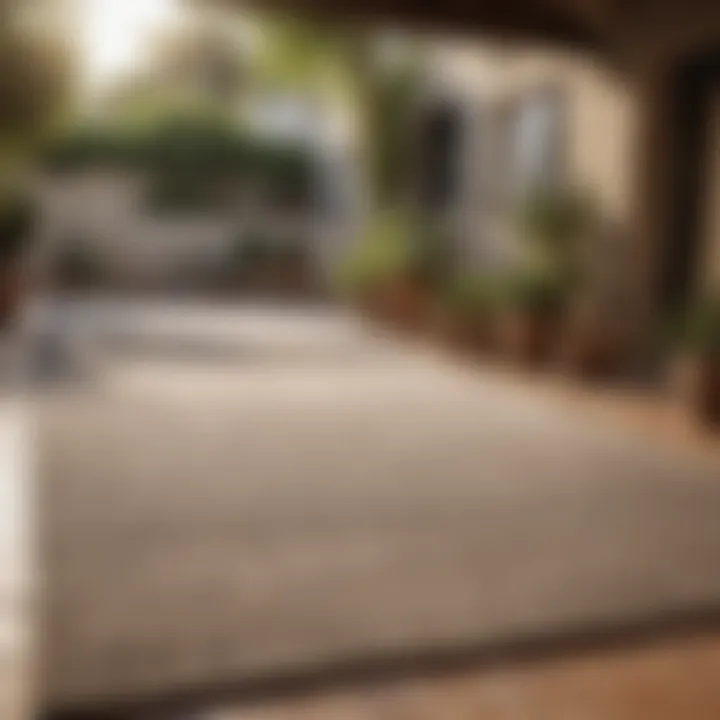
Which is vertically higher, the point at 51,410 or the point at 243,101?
the point at 243,101

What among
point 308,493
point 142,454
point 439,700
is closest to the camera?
point 439,700

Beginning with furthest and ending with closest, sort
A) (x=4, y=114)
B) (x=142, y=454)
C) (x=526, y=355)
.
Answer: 1. (x=526, y=355)
2. (x=4, y=114)
3. (x=142, y=454)

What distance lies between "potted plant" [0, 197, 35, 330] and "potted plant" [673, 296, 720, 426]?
3.81 m

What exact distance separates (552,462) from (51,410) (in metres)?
2.08

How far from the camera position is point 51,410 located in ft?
14.3

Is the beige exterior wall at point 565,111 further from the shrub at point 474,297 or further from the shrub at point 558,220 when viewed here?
the shrub at point 474,297

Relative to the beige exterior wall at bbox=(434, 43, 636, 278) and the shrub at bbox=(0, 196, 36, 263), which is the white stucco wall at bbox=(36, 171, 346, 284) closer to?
the beige exterior wall at bbox=(434, 43, 636, 278)

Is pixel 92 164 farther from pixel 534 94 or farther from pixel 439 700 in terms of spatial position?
pixel 439 700

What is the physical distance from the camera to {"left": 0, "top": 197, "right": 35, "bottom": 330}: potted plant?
611 cm

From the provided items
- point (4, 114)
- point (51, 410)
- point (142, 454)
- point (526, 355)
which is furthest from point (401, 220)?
point (142, 454)

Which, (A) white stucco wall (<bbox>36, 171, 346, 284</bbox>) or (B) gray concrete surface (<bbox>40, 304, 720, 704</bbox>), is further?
(A) white stucco wall (<bbox>36, 171, 346, 284</bbox>)

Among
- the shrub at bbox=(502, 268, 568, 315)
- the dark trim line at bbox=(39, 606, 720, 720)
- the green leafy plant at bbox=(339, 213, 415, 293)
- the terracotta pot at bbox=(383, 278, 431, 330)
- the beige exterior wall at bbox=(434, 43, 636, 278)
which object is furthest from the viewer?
the green leafy plant at bbox=(339, 213, 415, 293)

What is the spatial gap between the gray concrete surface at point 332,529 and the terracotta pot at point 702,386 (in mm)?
565

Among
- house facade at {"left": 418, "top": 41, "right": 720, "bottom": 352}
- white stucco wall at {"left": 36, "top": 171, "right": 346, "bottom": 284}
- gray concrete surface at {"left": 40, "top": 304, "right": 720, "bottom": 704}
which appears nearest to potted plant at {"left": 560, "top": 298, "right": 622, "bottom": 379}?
house facade at {"left": 418, "top": 41, "right": 720, "bottom": 352}
